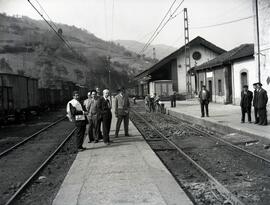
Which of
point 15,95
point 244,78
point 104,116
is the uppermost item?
point 244,78

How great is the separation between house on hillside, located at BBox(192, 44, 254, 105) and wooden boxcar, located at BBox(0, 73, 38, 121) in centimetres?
1400

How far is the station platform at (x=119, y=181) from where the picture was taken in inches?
240

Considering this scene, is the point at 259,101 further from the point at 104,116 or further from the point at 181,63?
the point at 181,63

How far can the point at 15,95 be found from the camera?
23.9 meters

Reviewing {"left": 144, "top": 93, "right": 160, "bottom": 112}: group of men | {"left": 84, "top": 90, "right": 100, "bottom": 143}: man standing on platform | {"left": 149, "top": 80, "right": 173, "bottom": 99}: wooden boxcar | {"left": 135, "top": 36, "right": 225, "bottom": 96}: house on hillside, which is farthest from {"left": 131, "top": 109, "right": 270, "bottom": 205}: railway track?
Result: {"left": 135, "top": 36, "right": 225, "bottom": 96}: house on hillside

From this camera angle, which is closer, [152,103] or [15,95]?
[15,95]

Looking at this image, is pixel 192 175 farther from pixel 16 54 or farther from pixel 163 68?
pixel 16 54

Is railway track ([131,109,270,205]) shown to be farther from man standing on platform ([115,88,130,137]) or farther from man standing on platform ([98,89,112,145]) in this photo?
man standing on platform ([98,89,112,145])

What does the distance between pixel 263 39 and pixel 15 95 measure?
568 inches

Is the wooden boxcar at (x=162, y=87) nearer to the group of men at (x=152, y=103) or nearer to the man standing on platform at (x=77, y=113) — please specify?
the group of men at (x=152, y=103)

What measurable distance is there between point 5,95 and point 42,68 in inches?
2349

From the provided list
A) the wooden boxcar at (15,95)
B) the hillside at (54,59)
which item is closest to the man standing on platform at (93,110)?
the wooden boxcar at (15,95)

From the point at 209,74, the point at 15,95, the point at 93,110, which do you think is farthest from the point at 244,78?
the point at 93,110

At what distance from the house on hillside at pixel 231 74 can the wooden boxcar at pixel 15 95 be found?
14.0 meters
